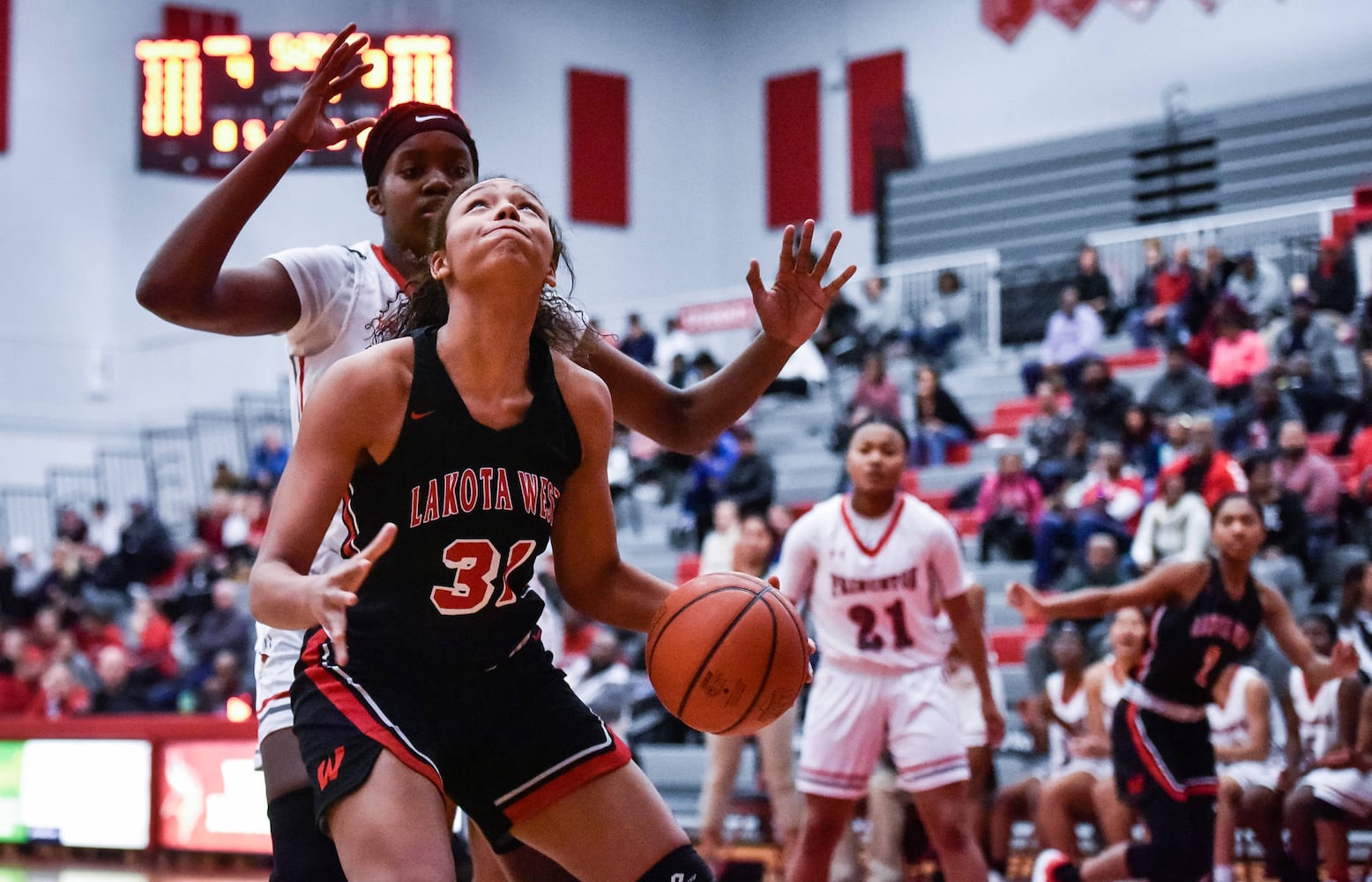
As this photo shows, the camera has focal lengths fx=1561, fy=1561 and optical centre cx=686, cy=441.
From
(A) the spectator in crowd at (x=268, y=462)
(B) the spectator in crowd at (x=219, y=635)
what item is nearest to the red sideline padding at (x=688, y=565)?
(B) the spectator in crowd at (x=219, y=635)

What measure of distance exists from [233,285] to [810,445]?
1366 cm

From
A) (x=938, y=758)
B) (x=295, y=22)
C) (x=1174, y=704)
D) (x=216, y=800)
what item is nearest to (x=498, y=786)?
(x=938, y=758)

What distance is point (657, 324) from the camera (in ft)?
67.8

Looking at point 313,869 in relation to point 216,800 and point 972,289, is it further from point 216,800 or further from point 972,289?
point 972,289

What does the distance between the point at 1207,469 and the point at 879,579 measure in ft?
18.2

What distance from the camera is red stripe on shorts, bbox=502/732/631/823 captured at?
115 inches

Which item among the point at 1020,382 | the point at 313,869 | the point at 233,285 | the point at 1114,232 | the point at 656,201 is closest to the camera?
the point at 313,869

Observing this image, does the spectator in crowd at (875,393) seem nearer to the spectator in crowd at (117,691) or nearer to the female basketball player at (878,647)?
the spectator in crowd at (117,691)

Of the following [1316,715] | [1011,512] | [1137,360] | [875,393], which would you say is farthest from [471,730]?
[1137,360]

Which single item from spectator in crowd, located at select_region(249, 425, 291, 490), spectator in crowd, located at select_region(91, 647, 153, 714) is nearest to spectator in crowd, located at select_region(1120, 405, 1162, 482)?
spectator in crowd, located at select_region(91, 647, 153, 714)

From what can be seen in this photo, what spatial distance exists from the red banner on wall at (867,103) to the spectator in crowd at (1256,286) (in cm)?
821

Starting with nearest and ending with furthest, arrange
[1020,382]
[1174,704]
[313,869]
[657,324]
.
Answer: [313,869], [1174,704], [1020,382], [657,324]

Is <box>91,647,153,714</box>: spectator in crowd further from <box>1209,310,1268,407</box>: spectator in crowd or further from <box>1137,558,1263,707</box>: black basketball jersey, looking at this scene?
<box>1137,558,1263,707</box>: black basketball jersey

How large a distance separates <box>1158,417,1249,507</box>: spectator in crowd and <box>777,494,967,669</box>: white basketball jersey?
5.08 metres
